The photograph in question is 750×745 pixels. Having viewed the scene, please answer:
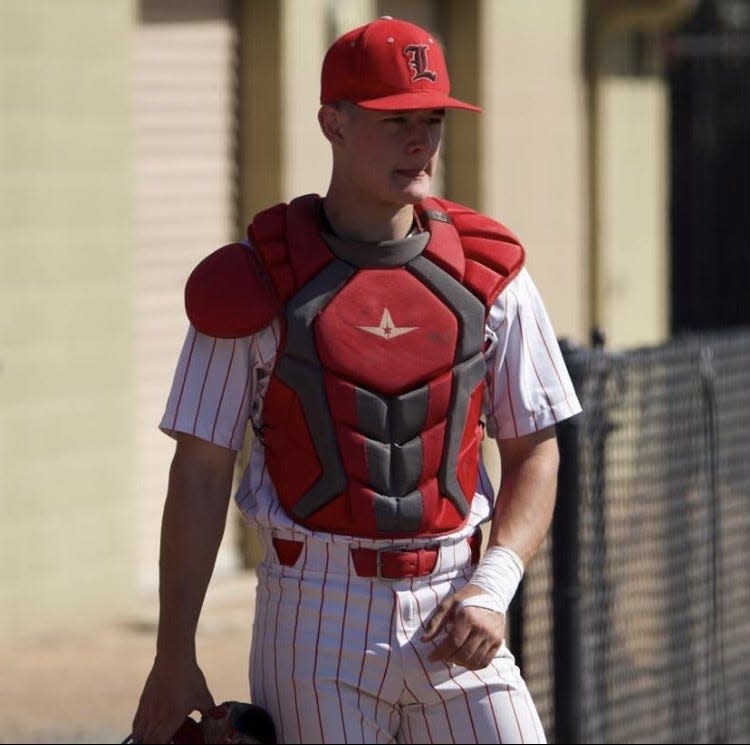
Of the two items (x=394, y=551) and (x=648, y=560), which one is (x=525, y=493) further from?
(x=648, y=560)

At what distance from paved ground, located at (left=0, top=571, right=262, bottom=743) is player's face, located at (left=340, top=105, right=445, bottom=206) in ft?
10.7

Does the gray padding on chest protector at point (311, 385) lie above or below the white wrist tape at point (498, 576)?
above

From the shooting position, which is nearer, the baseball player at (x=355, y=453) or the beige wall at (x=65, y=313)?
the baseball player at (x=355, y=453)

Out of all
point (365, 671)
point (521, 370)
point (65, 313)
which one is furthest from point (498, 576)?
point (65, 313)

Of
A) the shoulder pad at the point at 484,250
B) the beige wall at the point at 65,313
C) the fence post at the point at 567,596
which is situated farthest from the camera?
the beige wall at the point at 65,313

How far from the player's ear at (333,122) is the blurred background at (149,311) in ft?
6.62

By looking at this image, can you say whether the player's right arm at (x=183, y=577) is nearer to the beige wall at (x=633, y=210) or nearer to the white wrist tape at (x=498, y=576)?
the white wrist tape at (x=498, y=576)

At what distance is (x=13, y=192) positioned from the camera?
798 cm

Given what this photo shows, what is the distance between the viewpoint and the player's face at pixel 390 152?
3.68m

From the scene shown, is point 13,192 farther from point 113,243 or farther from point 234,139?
point 234,139

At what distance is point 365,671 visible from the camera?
362cm

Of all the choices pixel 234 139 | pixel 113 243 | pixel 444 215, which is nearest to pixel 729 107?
pixel 234 139

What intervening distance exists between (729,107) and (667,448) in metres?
10.9

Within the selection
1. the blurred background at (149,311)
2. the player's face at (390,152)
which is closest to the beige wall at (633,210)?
the blurred background at (149,311)
